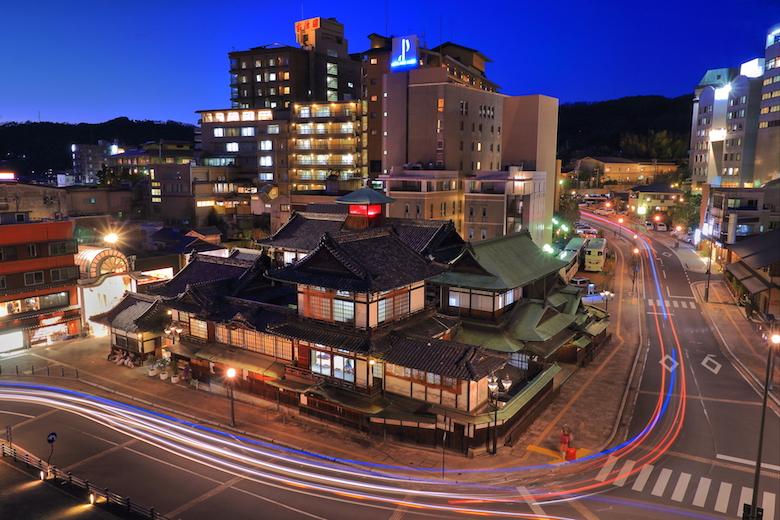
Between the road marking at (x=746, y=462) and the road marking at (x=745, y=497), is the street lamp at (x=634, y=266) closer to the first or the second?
the road marking at (x=746, y=462)

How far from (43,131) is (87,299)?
608ft

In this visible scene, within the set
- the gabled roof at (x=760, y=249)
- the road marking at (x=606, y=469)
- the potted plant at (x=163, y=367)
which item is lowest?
the road marking at (x=606, y=469)

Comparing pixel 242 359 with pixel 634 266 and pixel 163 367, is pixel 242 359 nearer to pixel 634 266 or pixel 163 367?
pixel 163 367

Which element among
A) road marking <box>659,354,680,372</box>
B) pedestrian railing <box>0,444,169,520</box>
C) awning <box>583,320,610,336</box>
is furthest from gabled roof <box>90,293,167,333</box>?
road marking <box>659,354,680,372</box>

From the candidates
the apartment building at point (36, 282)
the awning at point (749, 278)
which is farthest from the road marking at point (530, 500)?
the apartment building at point (36, 282)

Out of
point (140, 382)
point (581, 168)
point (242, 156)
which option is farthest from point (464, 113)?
point (581, 168)

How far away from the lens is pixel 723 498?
25891 millimetres

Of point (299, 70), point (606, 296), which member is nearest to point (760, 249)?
point (606, 296)

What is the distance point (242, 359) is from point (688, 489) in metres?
28.0

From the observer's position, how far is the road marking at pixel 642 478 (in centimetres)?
2686

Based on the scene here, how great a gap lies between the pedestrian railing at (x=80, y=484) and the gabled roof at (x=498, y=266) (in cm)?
2415

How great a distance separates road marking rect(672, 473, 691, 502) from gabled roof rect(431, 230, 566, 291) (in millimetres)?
15570

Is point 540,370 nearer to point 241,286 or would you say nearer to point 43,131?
point 241,286

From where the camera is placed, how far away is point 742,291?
213 ft
